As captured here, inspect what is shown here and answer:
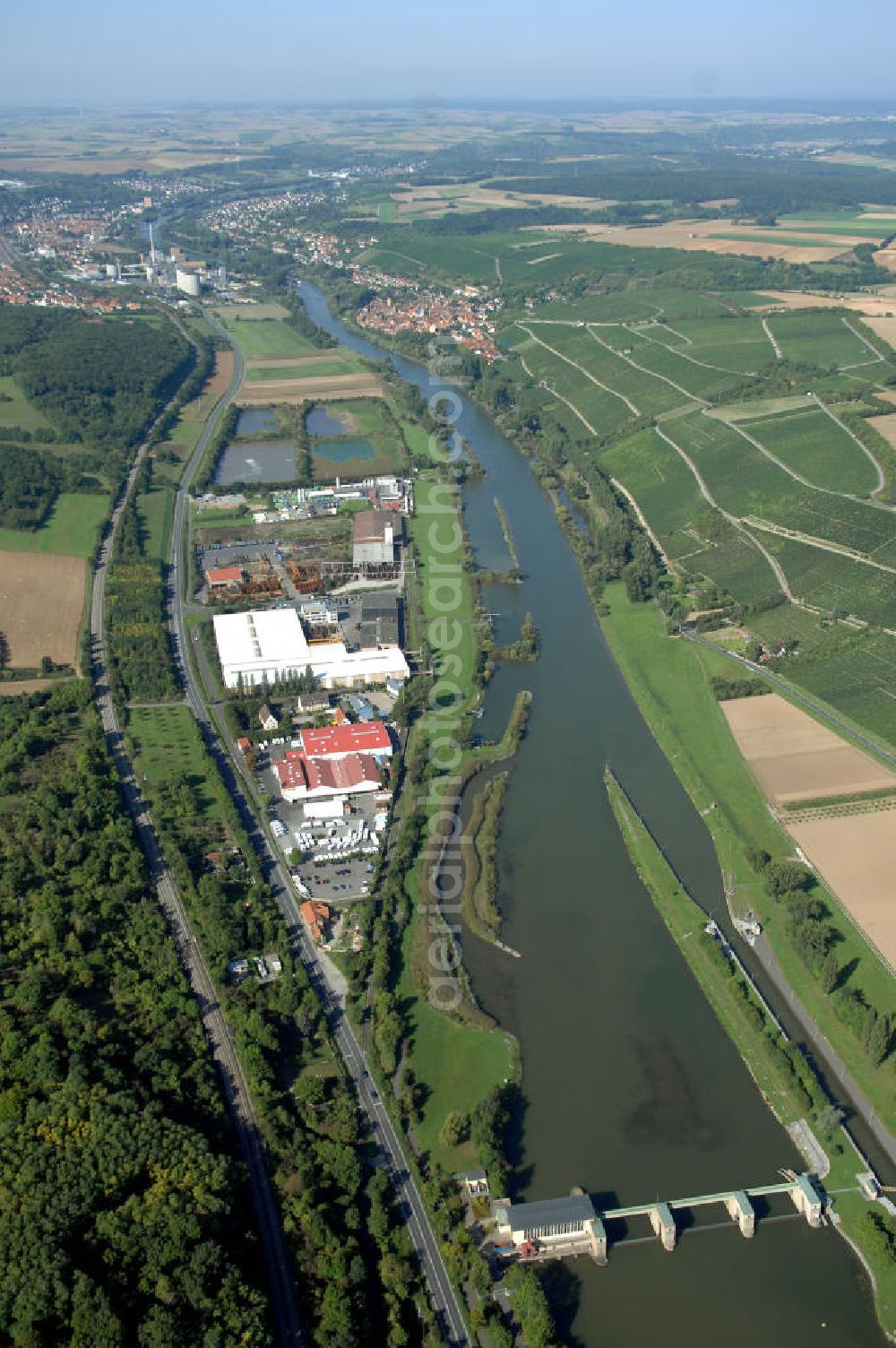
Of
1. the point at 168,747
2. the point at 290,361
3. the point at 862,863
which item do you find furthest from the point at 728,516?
the point at 290,361

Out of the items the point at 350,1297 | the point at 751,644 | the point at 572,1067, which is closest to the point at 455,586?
the point at 751,644

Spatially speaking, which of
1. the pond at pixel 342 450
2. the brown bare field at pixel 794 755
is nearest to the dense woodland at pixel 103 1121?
the brown bare field at pixel 794 755

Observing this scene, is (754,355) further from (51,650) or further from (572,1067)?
(572,1067)

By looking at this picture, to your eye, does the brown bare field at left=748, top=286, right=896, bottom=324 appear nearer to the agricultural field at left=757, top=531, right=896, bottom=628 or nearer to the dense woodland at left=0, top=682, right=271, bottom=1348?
the agricultural field at left=757, top=531, right=896, bottom=628

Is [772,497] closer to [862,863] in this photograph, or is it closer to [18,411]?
[862,863]

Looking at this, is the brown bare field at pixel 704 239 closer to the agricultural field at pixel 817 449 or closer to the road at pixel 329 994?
the agricultural field at pixel 817 449
